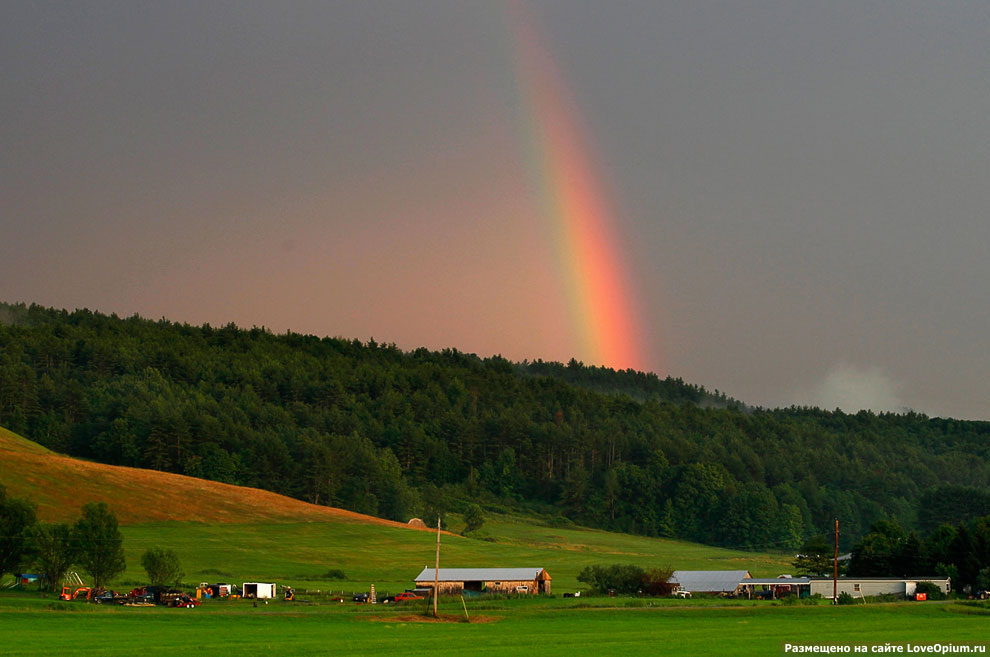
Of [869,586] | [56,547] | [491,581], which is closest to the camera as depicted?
[56,547]

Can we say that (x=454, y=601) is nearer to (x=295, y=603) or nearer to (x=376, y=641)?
(x=295, y=603)

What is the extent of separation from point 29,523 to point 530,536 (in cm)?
10127

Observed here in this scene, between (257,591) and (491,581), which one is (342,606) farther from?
(491,581)

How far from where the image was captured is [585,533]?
199 meters

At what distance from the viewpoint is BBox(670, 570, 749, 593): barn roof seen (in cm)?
10806

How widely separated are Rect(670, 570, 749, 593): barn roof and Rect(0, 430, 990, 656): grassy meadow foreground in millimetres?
12215

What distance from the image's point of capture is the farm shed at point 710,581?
10744 centimetres

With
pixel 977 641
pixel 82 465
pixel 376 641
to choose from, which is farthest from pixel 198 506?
pixel 977 641

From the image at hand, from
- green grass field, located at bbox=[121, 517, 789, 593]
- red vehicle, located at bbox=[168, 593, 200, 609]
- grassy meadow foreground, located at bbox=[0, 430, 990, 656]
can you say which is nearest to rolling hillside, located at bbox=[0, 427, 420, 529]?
grassy meadow foreground, located at bbox=[0, 430, 990, 656]

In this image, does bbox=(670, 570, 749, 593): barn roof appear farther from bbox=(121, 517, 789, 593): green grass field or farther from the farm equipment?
the farm equipment

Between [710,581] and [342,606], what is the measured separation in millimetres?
46288

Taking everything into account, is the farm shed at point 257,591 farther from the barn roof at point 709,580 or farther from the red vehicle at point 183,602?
the barn roof at point 709,580

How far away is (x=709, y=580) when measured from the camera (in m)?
111

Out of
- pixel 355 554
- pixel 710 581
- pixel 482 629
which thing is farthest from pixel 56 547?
pixel 710 581
